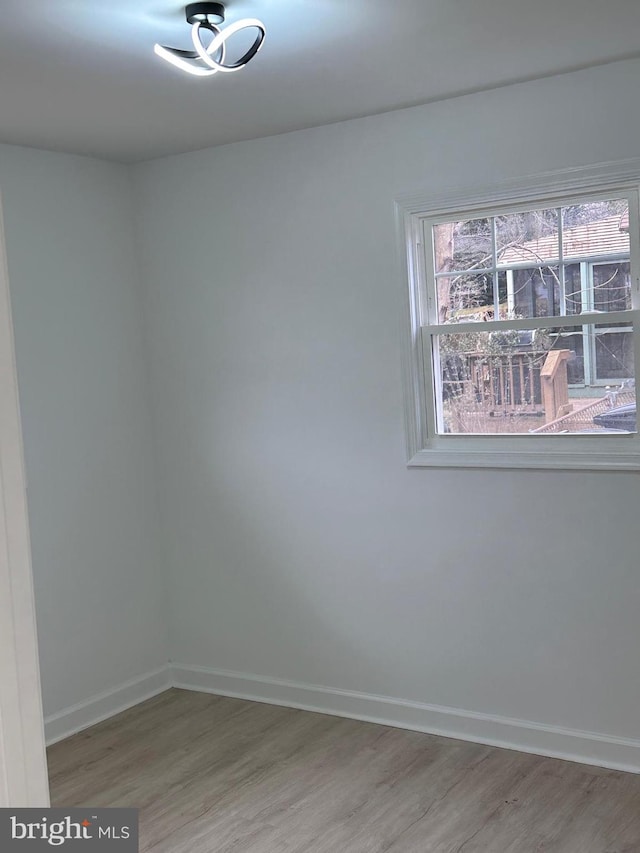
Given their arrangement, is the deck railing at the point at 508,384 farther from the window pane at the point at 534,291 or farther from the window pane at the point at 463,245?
the window pane at the point at 463,245

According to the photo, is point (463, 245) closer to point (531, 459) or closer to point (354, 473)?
point (531, 459)

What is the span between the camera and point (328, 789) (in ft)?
11.2

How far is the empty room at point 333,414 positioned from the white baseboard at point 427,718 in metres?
0.02

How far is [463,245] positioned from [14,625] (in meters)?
2.92

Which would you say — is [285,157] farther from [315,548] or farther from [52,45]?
[315,548]

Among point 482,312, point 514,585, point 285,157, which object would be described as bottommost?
point 514,585

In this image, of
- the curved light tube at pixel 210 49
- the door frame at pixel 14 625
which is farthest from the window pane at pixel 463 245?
the door frame at pixel 14 625

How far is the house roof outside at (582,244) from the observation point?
335cm

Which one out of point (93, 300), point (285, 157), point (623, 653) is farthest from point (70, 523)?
point (623, 653)

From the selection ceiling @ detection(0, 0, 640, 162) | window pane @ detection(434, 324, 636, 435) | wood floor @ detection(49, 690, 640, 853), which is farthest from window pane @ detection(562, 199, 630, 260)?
wood floor @ detection(49, 690, 640, 853)

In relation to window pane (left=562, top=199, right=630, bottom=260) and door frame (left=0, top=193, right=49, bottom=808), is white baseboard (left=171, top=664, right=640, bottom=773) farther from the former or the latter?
door frame (left=0, top=193, right=49, bottom=808)

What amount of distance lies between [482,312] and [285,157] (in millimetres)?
1158

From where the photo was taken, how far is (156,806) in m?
3.38

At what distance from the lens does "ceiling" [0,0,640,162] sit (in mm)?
2533
